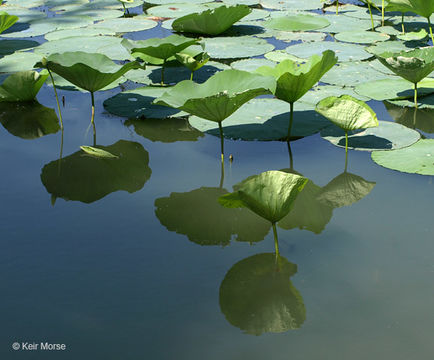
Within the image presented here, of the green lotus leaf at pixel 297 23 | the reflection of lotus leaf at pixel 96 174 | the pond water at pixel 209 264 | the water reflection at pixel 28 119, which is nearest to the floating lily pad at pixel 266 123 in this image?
the pond water at pixel 209 264

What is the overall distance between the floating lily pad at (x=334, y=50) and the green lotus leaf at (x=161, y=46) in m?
1.02

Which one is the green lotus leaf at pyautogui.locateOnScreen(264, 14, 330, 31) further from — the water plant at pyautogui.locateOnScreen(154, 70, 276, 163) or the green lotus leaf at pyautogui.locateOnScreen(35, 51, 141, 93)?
the water plant at pyautogui.locateOnScreen(154, 70, 276, 163)

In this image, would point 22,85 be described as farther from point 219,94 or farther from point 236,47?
point 236,47

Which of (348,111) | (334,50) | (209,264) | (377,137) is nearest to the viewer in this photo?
(209,264)

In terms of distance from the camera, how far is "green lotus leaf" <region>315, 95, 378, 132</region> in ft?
8.74

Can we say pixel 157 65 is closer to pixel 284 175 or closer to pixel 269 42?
pixel 269 42

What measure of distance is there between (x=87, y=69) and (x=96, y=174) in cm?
63

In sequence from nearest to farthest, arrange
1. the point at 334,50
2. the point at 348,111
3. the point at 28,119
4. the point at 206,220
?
the point at 206,220
the point at 348,111
the point at 28,119
the point at 334,50

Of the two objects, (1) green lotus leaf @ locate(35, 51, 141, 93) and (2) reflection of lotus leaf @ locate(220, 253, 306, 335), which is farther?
(1) green lotus leaf @ locate(35, 51, 141, 93)

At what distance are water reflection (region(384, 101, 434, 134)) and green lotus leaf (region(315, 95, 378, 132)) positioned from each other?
625 mm

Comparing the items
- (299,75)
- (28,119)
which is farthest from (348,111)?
(28,119)

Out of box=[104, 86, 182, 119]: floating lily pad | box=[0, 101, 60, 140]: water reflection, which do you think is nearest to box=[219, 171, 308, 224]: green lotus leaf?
box=[104, 86, 182, 119]: floating lily pad

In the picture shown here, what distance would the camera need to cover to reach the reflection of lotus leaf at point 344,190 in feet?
8.15

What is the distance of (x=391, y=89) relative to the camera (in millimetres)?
3570
